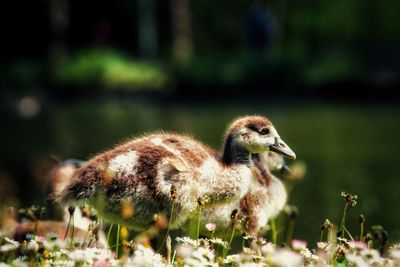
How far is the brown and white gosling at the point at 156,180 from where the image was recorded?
4.89 m

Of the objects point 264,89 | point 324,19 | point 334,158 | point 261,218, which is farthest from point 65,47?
point 261,218

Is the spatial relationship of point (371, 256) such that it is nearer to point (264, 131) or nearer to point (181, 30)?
point (264, 131)

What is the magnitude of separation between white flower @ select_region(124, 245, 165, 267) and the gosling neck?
4.08 feet

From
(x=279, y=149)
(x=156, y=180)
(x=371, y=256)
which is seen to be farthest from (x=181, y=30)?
(x=371, y=256)

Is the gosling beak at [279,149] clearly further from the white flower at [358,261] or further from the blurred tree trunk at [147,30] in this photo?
the blurred tree trunk at [147,30]

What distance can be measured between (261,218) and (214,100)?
24094 millimetres

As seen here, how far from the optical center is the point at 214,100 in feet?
98.1

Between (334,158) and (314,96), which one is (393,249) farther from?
(314,96)

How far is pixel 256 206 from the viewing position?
5887 millimetres

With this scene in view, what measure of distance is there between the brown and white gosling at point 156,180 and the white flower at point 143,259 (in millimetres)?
633

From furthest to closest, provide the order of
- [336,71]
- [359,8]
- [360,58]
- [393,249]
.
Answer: [359,8] → [360,58] → [336,71] → [393,249]

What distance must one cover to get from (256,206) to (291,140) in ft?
36.7

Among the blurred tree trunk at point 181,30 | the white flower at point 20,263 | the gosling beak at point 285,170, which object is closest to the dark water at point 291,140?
the gosling beak at point 285,170

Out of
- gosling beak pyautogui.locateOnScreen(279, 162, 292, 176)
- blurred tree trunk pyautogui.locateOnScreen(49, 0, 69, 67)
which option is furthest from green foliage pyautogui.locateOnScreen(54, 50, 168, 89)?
gosling beak pyautogui.locateOnScreen(279, 162, 292, 176)
